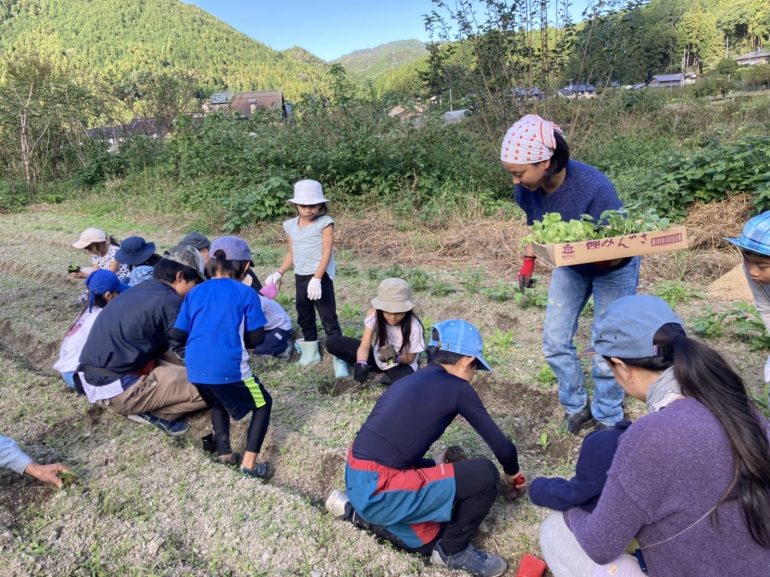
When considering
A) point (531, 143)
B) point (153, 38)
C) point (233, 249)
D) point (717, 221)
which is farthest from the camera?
point (153, 38)

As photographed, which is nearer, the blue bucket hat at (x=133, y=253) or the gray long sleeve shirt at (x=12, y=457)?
the gray long sleeve shirt at (x=12, y=457)

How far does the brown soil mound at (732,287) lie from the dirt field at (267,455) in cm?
12

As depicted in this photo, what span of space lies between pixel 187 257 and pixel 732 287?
459 centimetres

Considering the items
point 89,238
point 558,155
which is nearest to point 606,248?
point 558,155

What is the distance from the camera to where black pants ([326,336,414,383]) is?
3.90m

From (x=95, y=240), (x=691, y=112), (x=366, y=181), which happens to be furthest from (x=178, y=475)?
(x=691, y=112)

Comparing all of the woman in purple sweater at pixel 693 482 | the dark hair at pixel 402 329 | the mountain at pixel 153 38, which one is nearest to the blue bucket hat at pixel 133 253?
the dark hair at pixel 402 329

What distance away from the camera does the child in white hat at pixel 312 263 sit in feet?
13.7

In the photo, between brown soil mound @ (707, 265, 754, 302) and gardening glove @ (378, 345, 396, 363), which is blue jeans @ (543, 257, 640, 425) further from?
brown soil mound @ (707, 265, 754, 302)

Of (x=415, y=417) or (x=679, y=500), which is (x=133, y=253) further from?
(x=679, y=500)

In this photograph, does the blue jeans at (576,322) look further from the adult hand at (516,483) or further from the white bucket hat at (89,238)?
the white bucket hat at (89,238)

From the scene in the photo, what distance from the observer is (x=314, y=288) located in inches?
165

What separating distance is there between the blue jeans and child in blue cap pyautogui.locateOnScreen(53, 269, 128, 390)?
304 cm

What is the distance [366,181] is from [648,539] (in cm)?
806
